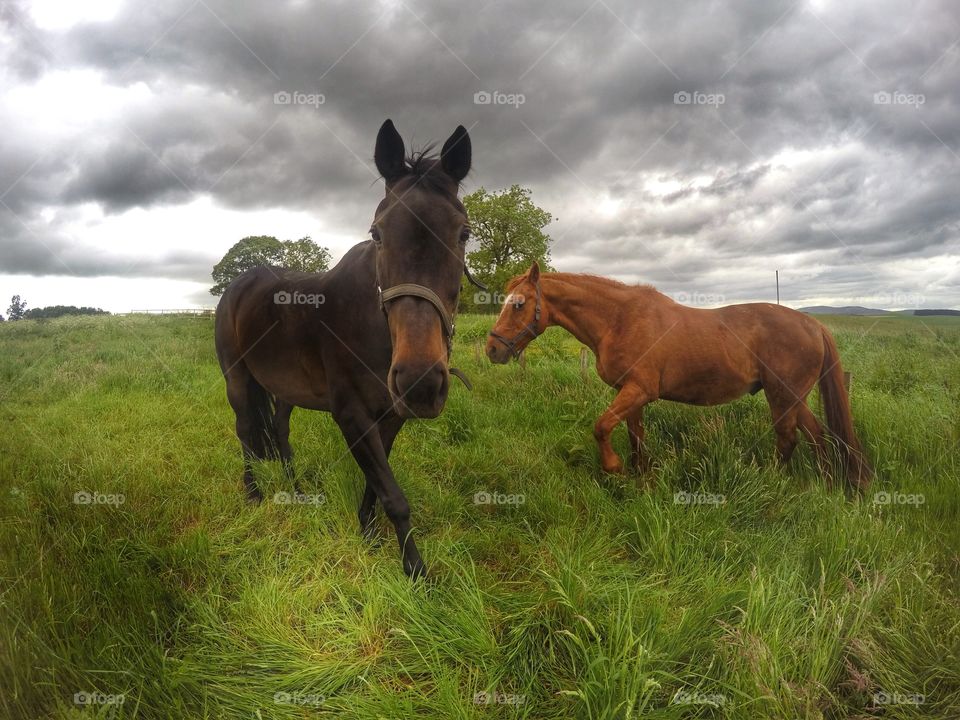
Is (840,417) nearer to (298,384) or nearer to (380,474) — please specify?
(380,474)

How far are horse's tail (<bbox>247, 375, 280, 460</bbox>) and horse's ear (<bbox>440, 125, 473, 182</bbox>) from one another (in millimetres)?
3328

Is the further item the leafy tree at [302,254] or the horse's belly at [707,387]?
the leafy tree at [302,254]

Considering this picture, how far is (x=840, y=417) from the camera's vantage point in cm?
438

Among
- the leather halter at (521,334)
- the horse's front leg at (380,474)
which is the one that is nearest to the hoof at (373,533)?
the horse's front leg at (380,474)

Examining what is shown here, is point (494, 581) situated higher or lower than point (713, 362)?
lower

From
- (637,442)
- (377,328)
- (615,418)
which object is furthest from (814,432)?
(377,328)

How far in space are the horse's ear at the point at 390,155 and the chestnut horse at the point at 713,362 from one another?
9.11ft

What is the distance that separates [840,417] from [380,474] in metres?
4.81

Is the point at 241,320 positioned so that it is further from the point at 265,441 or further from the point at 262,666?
the point at 262,666

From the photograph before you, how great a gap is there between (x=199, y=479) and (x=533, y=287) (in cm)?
419

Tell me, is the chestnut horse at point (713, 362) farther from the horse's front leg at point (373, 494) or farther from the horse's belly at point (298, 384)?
the horse's belly at point (298, 384)

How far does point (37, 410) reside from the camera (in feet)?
20.4

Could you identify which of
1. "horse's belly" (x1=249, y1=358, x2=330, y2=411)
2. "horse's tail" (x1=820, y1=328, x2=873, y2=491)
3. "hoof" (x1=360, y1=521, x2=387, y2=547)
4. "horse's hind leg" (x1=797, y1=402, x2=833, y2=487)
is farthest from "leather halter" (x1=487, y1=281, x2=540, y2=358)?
"horse's tail" (x1=820, y1=328, x2=873, y2=491)

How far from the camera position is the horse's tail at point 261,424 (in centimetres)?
458
